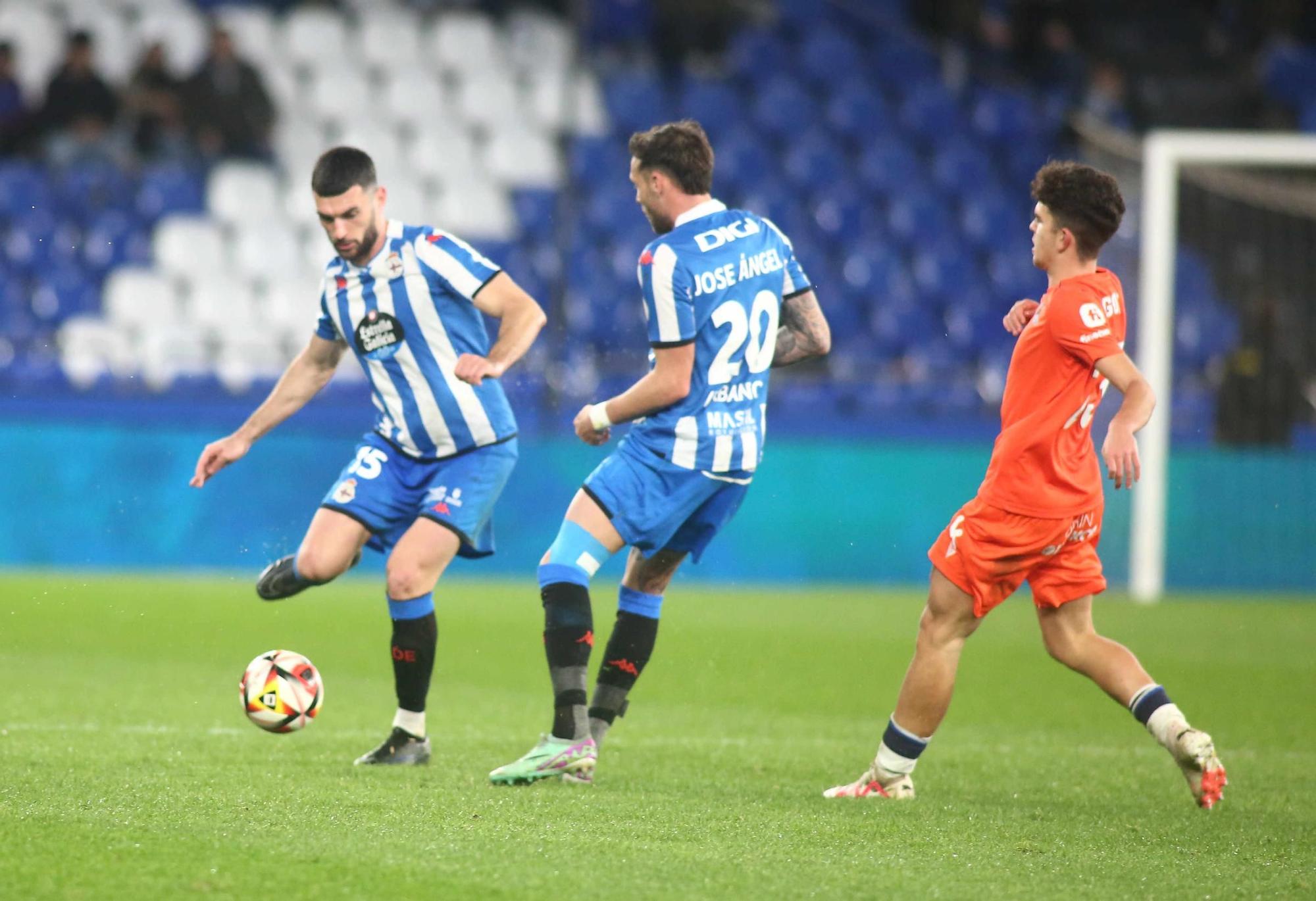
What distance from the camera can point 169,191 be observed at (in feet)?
48.5

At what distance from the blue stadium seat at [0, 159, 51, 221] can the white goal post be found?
8547 millimetres

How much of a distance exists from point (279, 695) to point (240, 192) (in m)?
10.6

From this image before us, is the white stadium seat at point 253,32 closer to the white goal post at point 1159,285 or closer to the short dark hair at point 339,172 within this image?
the white goal post at point 1159,285

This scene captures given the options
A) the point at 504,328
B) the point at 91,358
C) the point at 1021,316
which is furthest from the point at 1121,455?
the point at 91,358

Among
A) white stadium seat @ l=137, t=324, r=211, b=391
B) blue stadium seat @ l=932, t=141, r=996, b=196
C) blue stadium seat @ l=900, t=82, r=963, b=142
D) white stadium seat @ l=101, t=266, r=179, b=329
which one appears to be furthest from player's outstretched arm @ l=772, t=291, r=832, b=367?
blue stadium seat @ l=900, t=82, r=963, b=142

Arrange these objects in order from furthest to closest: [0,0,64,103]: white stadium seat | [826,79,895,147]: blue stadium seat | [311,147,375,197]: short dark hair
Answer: [826,79,895,147]: blue stadium seat
[0,0,64,103]: white stadium seat
[311,147,375,197]: short dark hair

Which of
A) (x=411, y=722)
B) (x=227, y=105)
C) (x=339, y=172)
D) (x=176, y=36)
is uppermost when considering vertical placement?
(x=176, y=36)

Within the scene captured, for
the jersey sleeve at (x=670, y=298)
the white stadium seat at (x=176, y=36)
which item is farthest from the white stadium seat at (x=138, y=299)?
the jersey sleeve at (x=670, y=298)

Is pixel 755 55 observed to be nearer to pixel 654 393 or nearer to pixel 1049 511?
pixel 654 393

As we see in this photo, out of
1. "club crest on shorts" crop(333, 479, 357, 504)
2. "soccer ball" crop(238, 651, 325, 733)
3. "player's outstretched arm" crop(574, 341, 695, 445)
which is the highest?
"player's outstretched arm" crop(574, 341, 695, 445)

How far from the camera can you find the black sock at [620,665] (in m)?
5.57

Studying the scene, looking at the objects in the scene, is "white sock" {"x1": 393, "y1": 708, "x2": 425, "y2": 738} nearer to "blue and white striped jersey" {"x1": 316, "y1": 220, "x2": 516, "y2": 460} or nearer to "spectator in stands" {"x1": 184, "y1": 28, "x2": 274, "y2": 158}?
"blue and white striped jersey" {"x1": 316, "y1": 220, "x2": 516, "y2": 460}

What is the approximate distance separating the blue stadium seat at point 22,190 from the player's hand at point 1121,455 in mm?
11358

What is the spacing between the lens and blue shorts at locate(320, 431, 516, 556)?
568 cm
